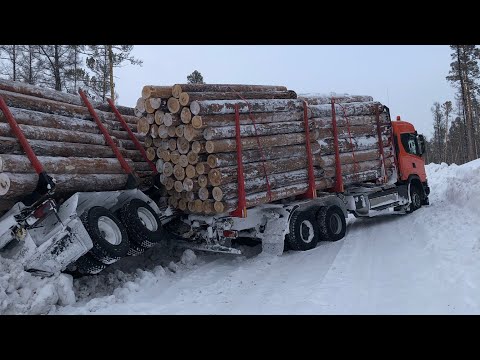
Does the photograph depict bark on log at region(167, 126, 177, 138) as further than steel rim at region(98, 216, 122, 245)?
Yes

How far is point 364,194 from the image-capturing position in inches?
512

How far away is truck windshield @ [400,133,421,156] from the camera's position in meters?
14.7

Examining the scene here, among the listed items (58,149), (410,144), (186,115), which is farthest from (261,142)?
(410,144)

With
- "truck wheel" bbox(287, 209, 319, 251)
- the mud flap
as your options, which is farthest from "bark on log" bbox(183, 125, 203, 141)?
"truck wheel" bbox(287, 209, 319, 251)

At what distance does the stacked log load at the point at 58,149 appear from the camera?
7312 millimetres

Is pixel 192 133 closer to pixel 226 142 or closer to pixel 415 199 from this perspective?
pixel 226 142

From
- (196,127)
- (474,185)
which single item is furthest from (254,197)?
(474,185)

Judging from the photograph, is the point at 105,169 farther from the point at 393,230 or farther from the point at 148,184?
the point at 393,230

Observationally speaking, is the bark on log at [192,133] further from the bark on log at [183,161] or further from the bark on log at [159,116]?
the bark on log at [159,116]

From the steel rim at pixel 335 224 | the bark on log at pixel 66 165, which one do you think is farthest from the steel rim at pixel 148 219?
the steel rim at pixel 335 224

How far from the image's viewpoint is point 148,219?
8.99m

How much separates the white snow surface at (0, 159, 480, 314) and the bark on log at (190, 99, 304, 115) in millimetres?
3006

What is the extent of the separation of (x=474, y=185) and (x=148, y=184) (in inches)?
385

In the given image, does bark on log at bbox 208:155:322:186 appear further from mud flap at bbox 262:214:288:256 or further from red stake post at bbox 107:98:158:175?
red stake post at bbox 107:98:158:175
